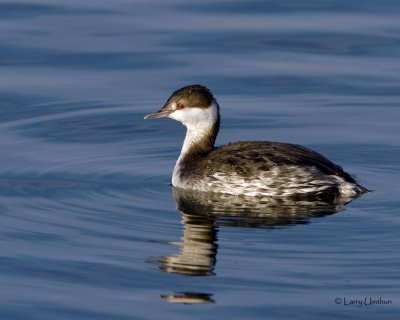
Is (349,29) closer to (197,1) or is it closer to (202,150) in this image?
(197,1)

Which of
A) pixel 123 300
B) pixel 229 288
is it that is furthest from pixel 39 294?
pixel 229 288

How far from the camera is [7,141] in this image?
1409cm

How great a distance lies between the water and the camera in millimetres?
9719

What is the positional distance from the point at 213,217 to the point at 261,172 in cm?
91

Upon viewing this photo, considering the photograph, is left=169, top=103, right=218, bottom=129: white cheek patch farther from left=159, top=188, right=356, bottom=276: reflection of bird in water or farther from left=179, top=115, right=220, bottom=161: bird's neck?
left=159, top=188, right=356, bottom=276: reflection of bird in water

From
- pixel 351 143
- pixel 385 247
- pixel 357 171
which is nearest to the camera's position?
pixel 385 247

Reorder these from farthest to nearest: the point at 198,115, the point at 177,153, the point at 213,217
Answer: the point at 177,153 < the point at 198,115 < the point at 213,217

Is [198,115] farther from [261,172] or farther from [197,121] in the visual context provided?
[261,172]

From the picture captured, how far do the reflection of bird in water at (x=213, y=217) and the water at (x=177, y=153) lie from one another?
26mm

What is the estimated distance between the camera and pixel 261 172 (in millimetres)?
12438

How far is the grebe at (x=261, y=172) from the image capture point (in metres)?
12.3

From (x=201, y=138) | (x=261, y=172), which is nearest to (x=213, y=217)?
(x=261, y=172)

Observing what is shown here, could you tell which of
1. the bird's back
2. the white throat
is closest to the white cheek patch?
the white throat

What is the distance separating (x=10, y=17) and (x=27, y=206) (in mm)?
7850
